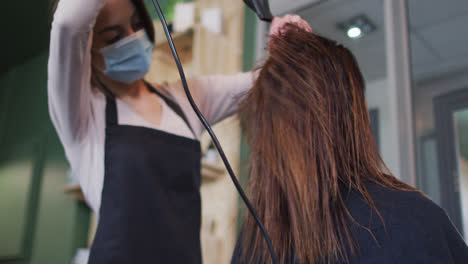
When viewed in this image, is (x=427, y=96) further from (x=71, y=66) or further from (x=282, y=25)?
(x=71, y=66)

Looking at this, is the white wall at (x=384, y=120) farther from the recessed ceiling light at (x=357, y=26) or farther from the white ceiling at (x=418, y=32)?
the recessed ceiling light at (x=357, y=26)

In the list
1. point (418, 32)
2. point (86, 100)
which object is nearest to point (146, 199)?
point (86, 100)

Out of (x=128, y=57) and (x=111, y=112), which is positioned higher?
(x=128, y=57)

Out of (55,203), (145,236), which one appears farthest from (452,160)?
(55,203)

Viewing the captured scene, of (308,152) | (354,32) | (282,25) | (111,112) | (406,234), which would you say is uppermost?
Answer: (354,32)

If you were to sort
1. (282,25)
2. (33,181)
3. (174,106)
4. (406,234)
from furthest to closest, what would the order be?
(33,181) < (174,106) < (282,25) < (406,234)

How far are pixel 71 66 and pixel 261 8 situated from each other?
446mm

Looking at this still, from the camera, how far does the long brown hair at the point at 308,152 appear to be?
0.57 metres

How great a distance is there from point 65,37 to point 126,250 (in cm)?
51

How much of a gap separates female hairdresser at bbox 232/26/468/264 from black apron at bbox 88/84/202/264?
0.34 metres

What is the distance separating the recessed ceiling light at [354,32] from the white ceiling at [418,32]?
2 centimetres

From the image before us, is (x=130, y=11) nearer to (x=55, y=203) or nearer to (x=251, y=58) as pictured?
(x=251, y=58)

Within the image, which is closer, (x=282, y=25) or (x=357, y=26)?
(x=282, y=25)

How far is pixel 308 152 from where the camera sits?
23.3 inches
